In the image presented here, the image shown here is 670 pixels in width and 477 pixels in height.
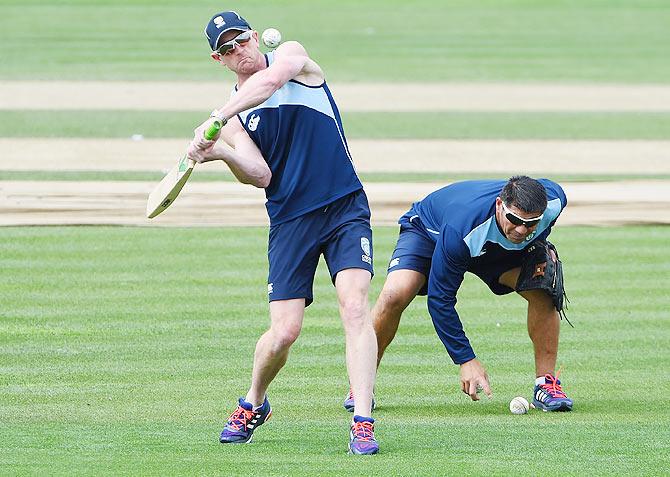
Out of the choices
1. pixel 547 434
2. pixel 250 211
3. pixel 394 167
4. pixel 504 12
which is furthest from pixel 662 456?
pixel 504 12

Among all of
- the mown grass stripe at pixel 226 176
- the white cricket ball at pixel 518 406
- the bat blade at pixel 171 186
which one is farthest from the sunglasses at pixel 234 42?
the mown grass stripe at pixel 226 176

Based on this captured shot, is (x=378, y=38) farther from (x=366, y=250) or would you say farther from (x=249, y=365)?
(x=366, y=250)

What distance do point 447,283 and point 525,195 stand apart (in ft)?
2.45

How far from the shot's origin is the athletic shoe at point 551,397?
896 cm

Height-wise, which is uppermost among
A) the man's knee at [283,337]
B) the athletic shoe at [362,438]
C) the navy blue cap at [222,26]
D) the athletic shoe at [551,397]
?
the navy blue cap at [222,26]

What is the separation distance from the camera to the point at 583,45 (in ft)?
123

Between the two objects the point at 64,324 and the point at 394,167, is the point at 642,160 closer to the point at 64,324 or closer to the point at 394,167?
the point at 394,167

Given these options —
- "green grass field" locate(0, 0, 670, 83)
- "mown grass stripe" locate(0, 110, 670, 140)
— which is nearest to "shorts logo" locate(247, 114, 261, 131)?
"mown grass stripe" locate(0, 110, 670, 140)

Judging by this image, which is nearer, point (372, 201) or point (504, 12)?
point (372, 201)

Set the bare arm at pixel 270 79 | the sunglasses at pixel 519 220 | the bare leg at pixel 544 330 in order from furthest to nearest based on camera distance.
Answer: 1. the bare leg at pixel 544 330
2. the sunglasses at pixel 519 220
3. the bare arm at pixel 270 79

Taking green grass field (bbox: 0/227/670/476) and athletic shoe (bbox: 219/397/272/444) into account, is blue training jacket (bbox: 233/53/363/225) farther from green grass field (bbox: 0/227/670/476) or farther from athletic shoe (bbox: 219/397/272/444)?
green grass field (bbox: 0/227/670/476)

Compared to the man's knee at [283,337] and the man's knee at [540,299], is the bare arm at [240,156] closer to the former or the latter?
the man's knee at [283,337]

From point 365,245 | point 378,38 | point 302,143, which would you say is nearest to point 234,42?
point 302,143

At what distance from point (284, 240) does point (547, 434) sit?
1822mm
